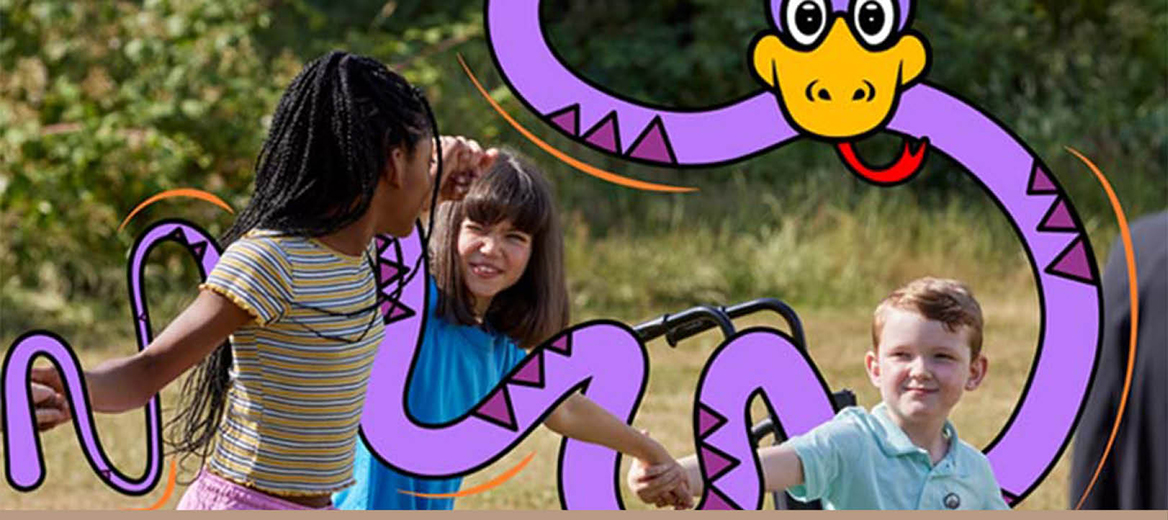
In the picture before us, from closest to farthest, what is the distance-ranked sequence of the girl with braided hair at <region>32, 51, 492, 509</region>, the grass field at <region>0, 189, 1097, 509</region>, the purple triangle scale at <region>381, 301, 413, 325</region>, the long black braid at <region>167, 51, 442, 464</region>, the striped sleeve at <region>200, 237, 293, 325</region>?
the striped sleeve at <region>200, 237, 293, 325</region>, the girl with braided hair at <region>32, 51, 492, 509</region>, the long black braid at <region>167, 51, 442, 464</region>, the purple triangle scale at <region>381, 301, 413, 325</region>, the grass field at <region>0, 189, 1097, 509</region>

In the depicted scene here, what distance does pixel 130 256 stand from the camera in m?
3.75

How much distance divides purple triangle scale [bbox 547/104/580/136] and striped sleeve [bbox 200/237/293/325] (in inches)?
40.3

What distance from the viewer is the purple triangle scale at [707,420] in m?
4.04

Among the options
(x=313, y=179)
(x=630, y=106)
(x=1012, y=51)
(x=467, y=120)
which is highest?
(x=1012, y=51)

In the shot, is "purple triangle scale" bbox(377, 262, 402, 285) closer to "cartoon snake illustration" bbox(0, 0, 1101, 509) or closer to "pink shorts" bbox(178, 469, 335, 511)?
"cartoon snake illustration" bbox(0, 0, 1101, 509)

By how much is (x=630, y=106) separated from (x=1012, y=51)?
10.4 m

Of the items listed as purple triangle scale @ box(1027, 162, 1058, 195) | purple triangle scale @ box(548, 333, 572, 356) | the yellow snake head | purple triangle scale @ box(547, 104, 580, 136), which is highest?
the yellow snake head

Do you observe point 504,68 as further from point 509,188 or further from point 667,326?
point 667,326

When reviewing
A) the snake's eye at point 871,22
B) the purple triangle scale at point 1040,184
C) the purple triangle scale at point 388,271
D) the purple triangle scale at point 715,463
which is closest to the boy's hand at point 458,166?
the purple triangle scale at point 388,271

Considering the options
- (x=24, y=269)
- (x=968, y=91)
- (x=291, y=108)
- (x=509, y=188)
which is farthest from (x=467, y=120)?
(x=291, y=108)

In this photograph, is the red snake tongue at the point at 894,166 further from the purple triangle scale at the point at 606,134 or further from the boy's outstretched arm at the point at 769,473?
the boy's outstretched arm at the point at 769,473

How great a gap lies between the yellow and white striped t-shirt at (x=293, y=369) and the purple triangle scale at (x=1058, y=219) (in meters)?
1.52

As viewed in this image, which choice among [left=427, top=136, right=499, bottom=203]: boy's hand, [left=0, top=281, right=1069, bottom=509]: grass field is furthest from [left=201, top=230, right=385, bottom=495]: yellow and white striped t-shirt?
[left=0, top=281, right=1069, bottom=509]: grass field

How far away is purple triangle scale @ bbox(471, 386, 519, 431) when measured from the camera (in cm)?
401
